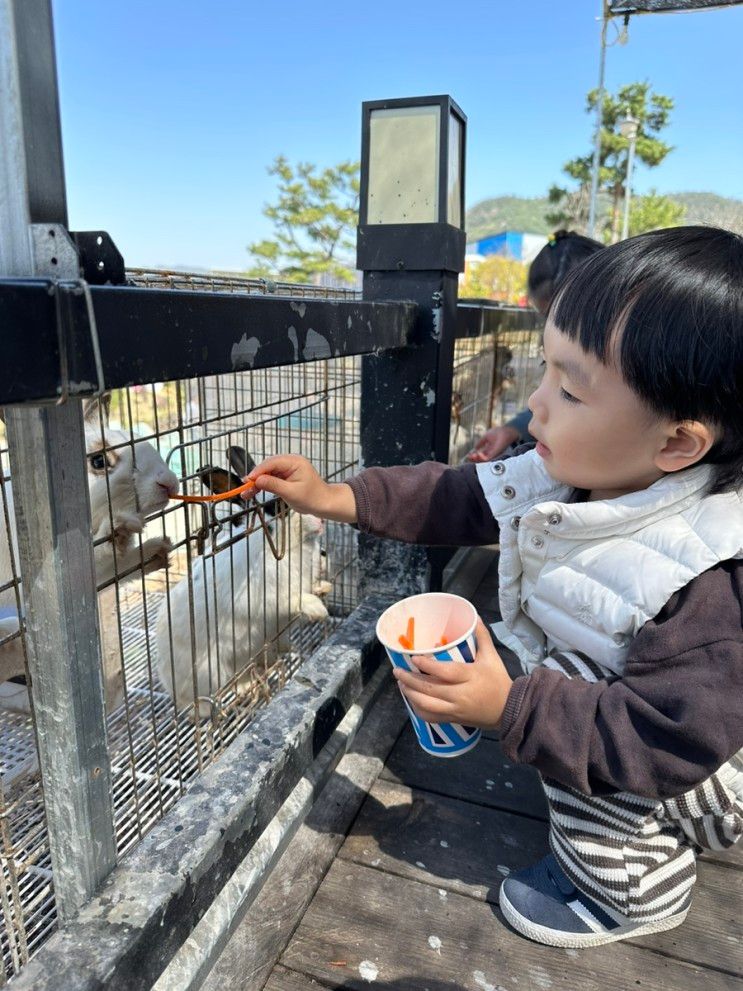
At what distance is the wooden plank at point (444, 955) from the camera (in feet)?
3.44

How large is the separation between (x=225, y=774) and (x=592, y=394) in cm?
84

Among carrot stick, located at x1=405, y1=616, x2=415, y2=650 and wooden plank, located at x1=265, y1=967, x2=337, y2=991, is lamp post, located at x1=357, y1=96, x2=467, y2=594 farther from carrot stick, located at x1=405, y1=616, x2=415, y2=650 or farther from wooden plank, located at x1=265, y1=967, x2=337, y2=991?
wooden plank, located at x1=265, y1=967, x2=337, y2=991

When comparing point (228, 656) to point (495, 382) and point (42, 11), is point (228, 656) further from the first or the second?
point (495, 382)

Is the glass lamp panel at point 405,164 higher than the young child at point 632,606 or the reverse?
higher

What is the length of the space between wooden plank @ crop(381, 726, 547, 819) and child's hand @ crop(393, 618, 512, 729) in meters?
0.53

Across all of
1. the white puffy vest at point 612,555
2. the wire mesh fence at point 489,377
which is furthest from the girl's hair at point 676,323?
the wire mesh fence at point 489,377

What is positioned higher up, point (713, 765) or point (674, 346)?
point (674, 346)

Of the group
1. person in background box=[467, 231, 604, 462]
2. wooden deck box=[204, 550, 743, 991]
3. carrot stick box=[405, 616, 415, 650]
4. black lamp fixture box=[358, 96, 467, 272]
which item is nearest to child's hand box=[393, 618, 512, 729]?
carrot stick box=[405, 616, 415, 650]

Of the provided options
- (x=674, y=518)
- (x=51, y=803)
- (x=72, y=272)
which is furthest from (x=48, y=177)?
(x=674, y=518)

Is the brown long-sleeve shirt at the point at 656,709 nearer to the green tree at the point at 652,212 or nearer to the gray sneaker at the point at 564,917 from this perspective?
the gray sneaker at the point at 564,917

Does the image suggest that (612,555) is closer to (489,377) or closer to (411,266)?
(411,266)

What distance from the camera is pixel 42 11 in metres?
0.63

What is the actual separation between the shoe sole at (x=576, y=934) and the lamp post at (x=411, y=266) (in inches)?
35.5

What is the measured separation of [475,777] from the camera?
148 centimetres
